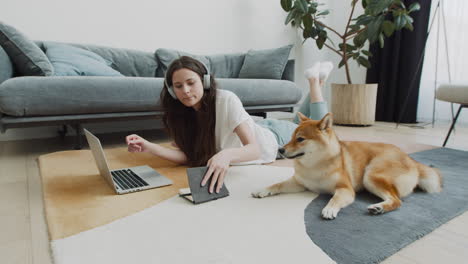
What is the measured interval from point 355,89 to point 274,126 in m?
1.90

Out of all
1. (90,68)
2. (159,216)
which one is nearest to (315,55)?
(90,68)

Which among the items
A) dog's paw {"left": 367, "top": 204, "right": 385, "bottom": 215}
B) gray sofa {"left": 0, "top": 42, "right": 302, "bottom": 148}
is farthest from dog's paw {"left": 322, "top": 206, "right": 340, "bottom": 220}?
gray sofa {"left": 0, "top": 42, "right": 302, "bottom": 148}

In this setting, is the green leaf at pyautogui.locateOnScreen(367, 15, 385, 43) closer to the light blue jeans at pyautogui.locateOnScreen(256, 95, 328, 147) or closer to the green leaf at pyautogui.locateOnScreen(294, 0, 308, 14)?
the green leaf at pyautogui.locateOnScreen(294, 0, 308, 14)

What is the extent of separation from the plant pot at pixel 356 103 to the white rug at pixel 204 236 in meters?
2.54

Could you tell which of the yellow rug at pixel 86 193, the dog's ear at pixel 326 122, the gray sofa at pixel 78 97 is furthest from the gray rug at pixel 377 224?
the gray sofa at pixel 78 97

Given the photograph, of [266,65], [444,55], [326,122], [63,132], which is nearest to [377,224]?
[326,122]

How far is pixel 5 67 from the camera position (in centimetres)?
216

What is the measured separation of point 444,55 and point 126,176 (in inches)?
147

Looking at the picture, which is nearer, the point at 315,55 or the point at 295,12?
the point at 295,12

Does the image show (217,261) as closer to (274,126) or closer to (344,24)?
(274,126)

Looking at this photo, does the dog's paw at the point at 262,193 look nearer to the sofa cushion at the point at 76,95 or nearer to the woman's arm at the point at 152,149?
the woman's arm at the point at 152,149

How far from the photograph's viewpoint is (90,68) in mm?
2637

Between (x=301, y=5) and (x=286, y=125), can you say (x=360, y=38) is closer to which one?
(x=301, y=5)

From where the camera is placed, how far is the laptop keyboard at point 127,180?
4.97ft
